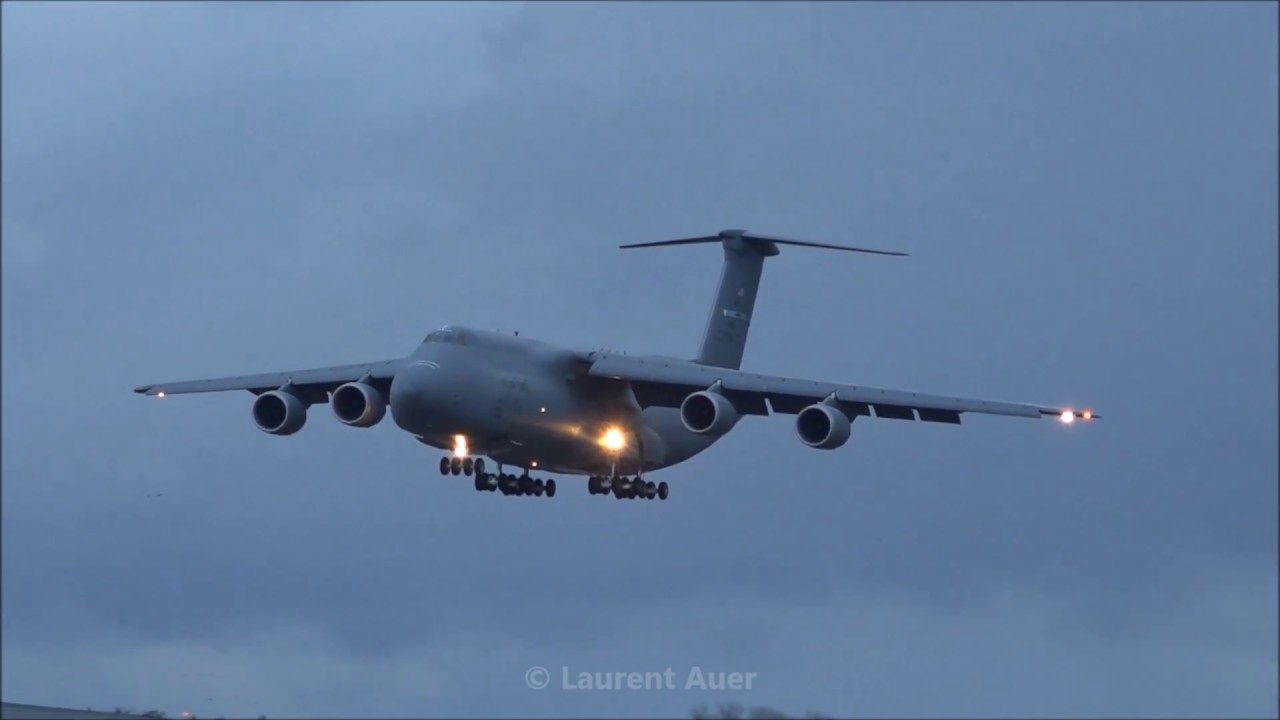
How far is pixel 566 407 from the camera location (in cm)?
3381

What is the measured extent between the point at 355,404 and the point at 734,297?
7597 mm

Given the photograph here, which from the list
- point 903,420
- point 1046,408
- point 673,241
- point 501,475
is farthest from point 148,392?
point 1046,408

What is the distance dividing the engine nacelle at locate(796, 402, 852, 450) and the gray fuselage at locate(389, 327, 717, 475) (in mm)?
3703

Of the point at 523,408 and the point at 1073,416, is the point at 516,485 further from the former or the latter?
the point at 1073,416

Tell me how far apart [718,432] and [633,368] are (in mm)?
1851

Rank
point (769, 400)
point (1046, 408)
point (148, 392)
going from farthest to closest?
point (148, 392), point (769, 400), point (1046, 408)

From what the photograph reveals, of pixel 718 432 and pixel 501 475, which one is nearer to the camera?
pixel 718 432

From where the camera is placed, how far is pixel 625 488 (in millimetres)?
35688

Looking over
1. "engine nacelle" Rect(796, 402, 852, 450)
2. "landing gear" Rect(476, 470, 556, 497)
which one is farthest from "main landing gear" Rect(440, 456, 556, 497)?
"engine nacelle" Rect(796, 402, 852, 450)

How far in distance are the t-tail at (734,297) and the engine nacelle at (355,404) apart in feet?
20.5

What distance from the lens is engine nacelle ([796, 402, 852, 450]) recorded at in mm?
31875

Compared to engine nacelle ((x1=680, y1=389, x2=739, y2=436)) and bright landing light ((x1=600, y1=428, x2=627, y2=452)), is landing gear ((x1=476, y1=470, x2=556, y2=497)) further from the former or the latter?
engine nacelle ((x1=680, y1=389, x2=739, y2=436))

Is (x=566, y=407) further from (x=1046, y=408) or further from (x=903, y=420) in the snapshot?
(x=1046, y=408)

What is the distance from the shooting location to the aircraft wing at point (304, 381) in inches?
1371
